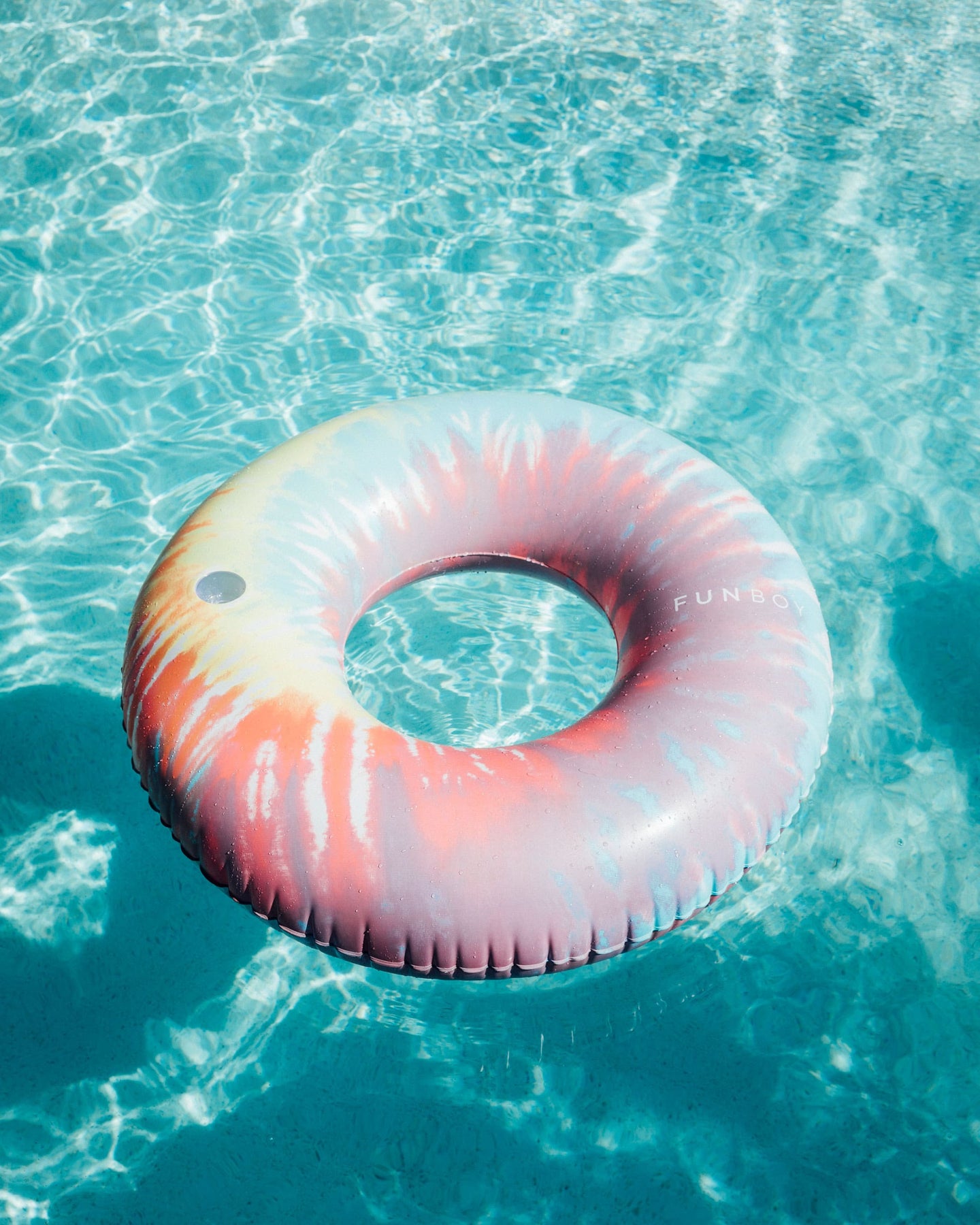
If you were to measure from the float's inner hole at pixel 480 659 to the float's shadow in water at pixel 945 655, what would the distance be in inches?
43.0

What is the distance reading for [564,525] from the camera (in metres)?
2.65

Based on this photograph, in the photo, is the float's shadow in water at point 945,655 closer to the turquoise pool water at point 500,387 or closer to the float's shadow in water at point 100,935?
the turquoise pool water at point 500,387

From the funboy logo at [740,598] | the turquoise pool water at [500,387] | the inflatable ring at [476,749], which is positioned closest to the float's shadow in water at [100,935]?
the turquoise pool water at [500,387]

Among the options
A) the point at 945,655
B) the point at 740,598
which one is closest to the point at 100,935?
the point at 740,598

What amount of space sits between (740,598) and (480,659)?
4.61 feet

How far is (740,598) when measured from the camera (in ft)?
7.86

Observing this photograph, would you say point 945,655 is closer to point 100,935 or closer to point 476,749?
point 476,749

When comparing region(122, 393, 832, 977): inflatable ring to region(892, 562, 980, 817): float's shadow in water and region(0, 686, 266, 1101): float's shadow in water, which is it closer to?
region(0, 686, 266, 1101): float's shadow in water

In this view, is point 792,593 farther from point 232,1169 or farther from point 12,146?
point 12,146

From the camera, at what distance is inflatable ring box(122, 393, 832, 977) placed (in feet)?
6.68

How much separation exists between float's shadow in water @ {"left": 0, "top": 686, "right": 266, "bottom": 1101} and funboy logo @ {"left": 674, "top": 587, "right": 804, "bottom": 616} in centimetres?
171

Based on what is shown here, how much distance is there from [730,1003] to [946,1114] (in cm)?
64

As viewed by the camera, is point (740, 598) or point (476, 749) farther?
point (740, 598)

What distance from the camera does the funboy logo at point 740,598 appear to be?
2.40 meters
